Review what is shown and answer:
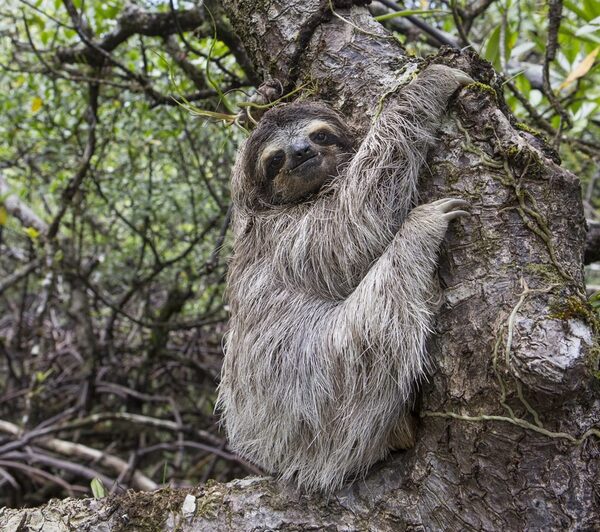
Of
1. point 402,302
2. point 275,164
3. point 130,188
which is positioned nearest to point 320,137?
point 275,164

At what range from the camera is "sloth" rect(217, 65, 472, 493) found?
291 centimetres

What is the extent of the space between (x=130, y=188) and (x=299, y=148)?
4940 mm

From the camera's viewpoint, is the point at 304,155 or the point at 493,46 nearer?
the point at 304,155

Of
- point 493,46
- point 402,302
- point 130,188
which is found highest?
point 493,46

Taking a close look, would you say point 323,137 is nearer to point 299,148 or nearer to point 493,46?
point 299,148

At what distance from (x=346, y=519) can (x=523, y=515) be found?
0.84m

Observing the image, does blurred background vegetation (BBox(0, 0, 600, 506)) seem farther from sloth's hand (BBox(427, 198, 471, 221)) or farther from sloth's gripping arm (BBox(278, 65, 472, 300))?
sloth's hand (BBox(427, 198, 471, 221))

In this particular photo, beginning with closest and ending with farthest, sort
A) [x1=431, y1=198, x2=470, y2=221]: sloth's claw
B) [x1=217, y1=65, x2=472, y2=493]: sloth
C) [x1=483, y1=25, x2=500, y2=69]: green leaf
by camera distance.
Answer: [x1=431, y1=198, x2=470, y2=221]: sloth's claw < [x1=217, y1=65, x2=472, y2=493]: sloth < [x1=483, y1=25, x2=500, y2=69]: green leaf

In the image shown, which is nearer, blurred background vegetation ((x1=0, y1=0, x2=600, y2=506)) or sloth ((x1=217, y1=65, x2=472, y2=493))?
sloth ((x1=217, y1=65, x2=472, y2=493))

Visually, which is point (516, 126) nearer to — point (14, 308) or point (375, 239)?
point (375, 239)

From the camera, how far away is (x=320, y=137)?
3.52 m

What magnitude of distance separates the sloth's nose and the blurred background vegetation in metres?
2.05

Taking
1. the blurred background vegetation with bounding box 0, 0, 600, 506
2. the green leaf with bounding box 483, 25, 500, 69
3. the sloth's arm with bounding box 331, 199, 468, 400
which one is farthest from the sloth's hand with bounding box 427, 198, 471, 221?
the green leaf with bounding box 483, 25, 500, 69

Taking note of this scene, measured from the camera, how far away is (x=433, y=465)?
2545mm
